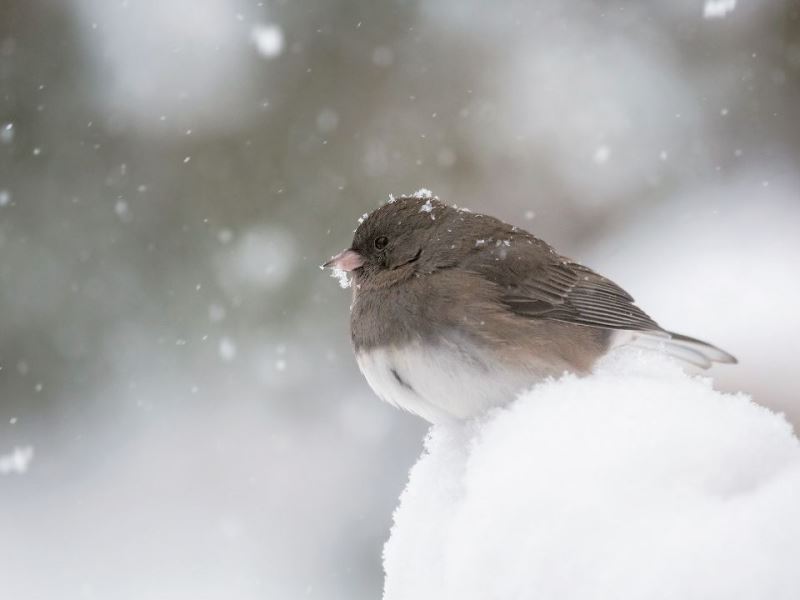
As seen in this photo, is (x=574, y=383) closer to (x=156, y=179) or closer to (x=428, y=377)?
(x=428, y=377)

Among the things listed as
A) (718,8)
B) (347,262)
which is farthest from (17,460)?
(718,8)

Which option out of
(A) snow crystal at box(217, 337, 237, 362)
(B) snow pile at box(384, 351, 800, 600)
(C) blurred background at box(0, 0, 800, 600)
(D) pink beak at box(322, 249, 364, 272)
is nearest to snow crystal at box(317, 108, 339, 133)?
(C) blurred background at box(0, 0, 800, 600)

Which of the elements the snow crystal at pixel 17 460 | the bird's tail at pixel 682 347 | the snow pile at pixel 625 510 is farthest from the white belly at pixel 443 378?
the snow crystal at pixel 17 460

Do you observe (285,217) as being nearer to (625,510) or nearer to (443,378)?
(443,378)

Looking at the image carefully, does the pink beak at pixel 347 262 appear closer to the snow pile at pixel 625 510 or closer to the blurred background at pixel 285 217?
the snow pile at pixel 625 510

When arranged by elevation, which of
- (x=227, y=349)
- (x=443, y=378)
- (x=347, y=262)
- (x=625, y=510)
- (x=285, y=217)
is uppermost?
(x=285, y=217)

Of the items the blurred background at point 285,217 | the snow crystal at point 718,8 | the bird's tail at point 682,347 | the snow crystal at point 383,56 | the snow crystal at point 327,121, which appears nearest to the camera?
the bird's tail at point 682,347

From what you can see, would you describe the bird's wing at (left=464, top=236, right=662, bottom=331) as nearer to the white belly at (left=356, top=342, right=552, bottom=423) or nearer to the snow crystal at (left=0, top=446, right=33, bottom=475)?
the white belly at (left=356, top=342, right=552, bottom=423)
